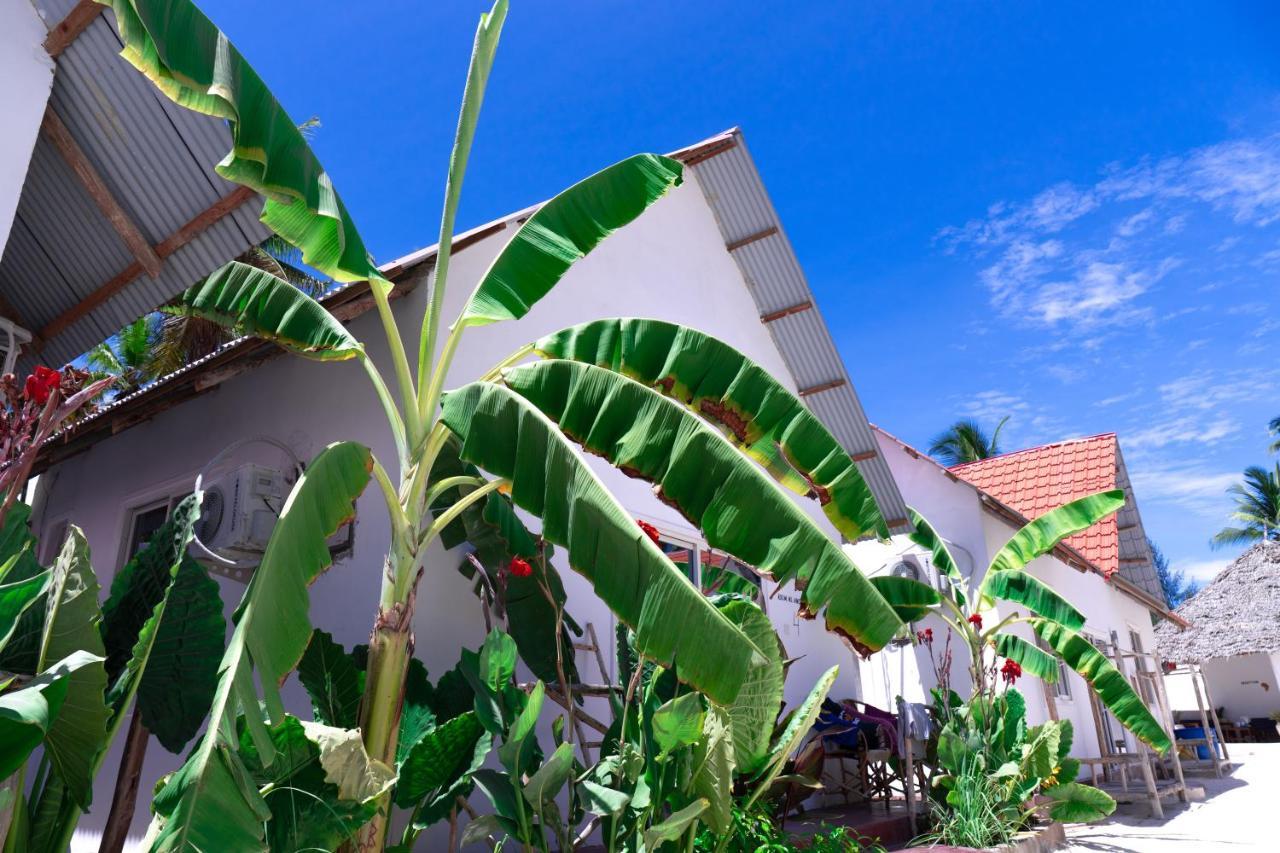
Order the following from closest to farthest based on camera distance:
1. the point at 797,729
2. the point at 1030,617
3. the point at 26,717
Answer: the point at 26,717 → the point at 797,729 → the point at 1030,617

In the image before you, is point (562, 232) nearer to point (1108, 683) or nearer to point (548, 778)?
point (548, 778)

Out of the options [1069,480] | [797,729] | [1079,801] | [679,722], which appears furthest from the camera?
[1069,480]

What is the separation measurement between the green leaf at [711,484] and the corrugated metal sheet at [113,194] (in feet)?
9.42

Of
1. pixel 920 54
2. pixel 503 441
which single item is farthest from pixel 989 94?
pixel 503 441

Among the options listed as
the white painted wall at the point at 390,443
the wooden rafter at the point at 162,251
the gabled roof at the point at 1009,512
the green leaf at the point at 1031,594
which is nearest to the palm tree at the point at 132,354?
the white painted wall at the point at 390,443

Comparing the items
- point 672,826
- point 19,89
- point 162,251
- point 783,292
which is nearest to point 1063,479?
point 783,292

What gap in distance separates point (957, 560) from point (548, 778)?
9184 millimetres

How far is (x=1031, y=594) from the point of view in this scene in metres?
9.05

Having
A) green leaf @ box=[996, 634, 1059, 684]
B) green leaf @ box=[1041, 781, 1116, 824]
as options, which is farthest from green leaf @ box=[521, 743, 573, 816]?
green leaf @ box=[996, 634, 1059, 684]

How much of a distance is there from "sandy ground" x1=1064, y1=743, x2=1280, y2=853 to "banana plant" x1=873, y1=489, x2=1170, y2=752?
1.18 meters

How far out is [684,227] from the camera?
889cm

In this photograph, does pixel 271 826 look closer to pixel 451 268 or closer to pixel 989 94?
pixel 451 268

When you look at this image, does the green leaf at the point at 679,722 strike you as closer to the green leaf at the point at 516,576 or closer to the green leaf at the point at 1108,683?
the green leaf at the point at 516,576

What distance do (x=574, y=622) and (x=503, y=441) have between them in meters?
2.67
